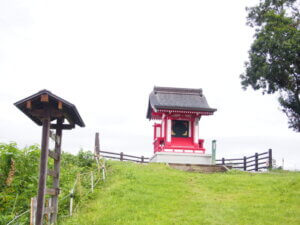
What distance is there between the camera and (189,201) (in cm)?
1545

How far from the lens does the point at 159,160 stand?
29.2 metres

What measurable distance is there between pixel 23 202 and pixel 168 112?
17401 millimetres

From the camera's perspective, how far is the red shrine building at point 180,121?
30.0 m

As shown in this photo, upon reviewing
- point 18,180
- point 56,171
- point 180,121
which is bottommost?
point 18,180

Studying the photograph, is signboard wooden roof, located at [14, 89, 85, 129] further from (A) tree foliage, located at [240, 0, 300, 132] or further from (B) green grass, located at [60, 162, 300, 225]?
(A) tree foliage, located at [240, 0, 300, 132]

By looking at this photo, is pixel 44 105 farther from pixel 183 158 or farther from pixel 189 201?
pixel 183 158

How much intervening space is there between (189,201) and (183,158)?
14.2 metres

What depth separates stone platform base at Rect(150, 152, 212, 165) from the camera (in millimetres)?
29297

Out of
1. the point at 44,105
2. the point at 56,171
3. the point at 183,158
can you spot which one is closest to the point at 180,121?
the point at 183,158

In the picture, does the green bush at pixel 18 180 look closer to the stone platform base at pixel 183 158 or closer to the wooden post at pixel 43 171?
the wooden post at pixel 43 171

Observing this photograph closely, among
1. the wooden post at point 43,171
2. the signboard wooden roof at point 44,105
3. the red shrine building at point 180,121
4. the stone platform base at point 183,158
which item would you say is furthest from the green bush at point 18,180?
the red shrine building at point 180,121

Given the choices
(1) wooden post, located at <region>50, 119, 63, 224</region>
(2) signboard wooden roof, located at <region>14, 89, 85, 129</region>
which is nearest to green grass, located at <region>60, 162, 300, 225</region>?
(1) wooden post, located at <region>50, 119, 63, 224</region>

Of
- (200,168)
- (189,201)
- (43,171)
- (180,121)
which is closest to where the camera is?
(43,171)

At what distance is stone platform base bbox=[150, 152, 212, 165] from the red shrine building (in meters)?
0.49
